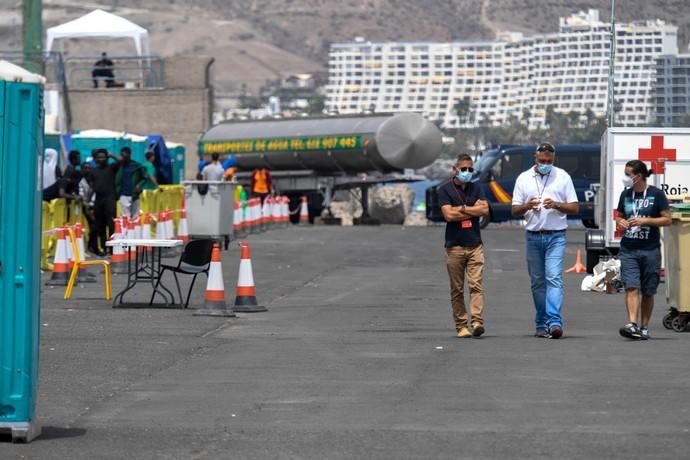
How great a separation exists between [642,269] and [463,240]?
1.74 metres

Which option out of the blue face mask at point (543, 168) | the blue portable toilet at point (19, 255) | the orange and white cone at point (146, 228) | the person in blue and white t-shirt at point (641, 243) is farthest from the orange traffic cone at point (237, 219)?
the blue portable toilet at point (19, 255)

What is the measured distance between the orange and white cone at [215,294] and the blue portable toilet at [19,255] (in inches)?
340

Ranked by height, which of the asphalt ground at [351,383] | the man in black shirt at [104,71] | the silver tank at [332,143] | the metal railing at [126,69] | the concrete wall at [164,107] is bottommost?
the asphalt ground at [351,383]

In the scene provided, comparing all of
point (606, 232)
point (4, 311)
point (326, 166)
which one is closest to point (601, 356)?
point (4, 311)

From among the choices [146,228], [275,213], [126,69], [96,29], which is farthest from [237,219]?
[126,69]

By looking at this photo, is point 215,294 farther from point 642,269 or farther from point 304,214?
point 304,214

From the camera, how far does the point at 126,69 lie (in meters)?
69.9

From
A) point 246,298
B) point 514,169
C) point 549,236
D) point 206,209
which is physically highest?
point 514,169

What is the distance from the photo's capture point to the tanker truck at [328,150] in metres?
57.6

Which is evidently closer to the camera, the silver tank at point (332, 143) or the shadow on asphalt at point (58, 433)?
the shadow on asphalt at point (58, 433)

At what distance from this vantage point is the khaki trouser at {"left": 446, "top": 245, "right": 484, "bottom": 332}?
1692 cm

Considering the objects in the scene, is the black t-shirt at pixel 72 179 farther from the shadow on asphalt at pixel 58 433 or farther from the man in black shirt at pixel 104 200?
the shadow on asphalt at pixel 58 433

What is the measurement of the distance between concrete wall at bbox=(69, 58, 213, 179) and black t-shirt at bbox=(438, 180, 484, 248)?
50104mm

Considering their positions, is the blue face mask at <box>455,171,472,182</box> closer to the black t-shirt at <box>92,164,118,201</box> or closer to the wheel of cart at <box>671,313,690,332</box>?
the wheel of cart at <box>671,313,690,332</box>
